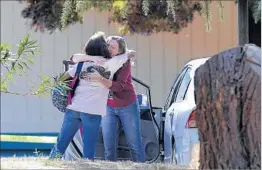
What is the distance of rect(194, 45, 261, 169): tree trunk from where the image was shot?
362 cm

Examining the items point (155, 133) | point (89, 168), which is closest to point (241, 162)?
point (89, 168)

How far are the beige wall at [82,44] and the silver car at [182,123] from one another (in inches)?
215

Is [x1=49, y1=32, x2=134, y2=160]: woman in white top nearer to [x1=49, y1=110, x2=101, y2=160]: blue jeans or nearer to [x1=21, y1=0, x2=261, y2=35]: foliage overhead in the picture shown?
[x1=49, y1=110, x2=101, y2=160]: blue jeans

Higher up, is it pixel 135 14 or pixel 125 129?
pixel 135 14

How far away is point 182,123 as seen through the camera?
6.13 m

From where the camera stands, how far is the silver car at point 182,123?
19.5 feet

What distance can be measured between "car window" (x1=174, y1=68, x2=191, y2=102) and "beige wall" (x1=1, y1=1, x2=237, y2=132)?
5430 mm

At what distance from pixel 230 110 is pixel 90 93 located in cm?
274

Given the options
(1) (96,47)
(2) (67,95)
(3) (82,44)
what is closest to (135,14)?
(1) (96,47)

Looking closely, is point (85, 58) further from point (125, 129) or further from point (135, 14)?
point (135, 14)

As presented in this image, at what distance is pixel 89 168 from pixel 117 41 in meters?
2.34

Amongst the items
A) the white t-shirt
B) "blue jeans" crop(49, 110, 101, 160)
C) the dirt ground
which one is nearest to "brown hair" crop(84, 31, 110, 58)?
the white t-shirt

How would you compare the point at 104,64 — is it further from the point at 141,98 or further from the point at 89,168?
the point at 89,168

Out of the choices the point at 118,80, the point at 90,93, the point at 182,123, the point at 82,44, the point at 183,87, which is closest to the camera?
the point at 182,123
